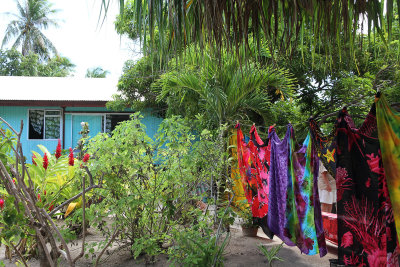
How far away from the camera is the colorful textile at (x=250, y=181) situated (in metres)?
4.47

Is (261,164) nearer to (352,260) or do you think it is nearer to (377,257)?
(352,260)

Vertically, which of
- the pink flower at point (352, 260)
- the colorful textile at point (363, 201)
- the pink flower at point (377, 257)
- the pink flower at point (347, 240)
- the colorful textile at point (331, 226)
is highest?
the colorful textile at point (363, 201)

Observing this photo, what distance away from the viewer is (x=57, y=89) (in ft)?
39.1

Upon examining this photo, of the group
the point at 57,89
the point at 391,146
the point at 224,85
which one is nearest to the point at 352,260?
the point at 391,146

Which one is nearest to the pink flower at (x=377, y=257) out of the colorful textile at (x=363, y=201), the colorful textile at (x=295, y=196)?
the colorful textile at (x=363, y=201)

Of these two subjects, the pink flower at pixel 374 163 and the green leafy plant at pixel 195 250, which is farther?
the green leafy plant at pixel 195 250

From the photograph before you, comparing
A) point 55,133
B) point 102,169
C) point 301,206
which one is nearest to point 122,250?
point 102,169

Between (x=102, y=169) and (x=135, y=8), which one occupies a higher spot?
(x=135, y=8)

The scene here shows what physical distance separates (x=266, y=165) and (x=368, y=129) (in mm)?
1861

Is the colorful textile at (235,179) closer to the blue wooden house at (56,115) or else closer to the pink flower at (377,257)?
the pink flower at (377,257)

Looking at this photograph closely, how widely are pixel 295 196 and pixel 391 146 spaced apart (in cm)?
127

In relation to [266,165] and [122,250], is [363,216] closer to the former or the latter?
[266,165]

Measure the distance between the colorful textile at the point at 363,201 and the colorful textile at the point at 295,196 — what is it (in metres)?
0.54

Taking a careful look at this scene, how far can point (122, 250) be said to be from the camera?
4582 mm
